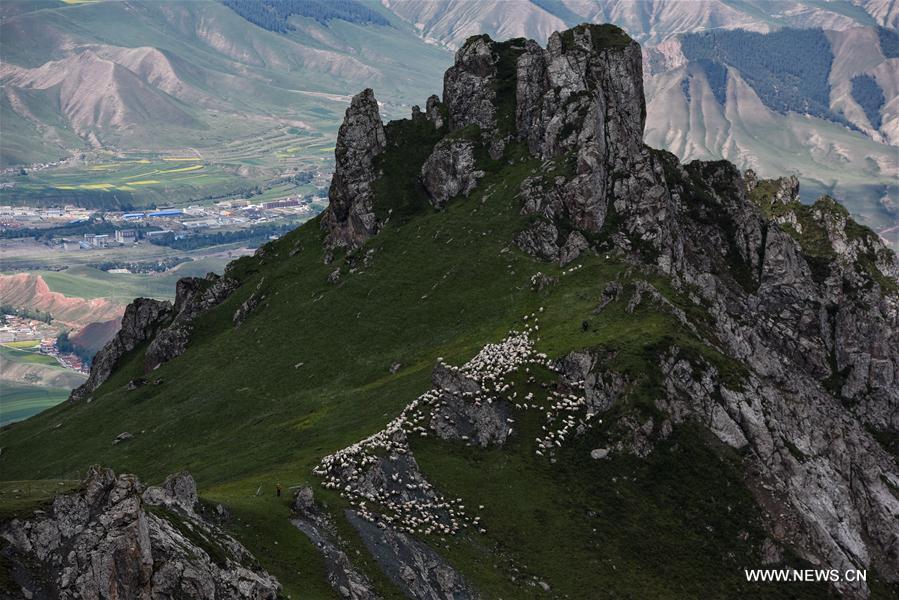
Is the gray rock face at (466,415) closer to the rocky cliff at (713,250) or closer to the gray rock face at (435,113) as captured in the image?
the rocky cliff at (713,250)

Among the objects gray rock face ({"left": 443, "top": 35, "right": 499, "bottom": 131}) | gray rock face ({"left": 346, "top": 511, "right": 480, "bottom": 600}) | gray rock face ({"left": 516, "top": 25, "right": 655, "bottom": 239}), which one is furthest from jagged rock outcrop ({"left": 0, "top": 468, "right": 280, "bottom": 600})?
gray rock face ({"left": 443, "top": 35, "right": 499, "bottom": 131})

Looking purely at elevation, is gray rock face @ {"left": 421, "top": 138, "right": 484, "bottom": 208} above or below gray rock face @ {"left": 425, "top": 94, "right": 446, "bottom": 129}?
below

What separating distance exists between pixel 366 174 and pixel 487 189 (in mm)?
31192

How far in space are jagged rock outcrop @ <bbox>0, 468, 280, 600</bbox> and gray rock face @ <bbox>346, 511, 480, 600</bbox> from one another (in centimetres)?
1347

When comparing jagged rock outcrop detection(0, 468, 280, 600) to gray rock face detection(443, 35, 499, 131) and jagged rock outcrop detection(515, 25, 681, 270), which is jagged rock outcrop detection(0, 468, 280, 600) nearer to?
jagged rock outcrop detection(515, 25, 681, 270)

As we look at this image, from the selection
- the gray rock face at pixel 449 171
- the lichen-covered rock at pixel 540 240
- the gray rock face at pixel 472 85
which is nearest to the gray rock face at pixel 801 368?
the lichen-covered rock at pixel 540 240

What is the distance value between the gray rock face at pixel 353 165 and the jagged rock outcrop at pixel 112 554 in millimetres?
122288

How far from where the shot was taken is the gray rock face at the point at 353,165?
600 feet

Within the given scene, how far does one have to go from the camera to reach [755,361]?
130 metres

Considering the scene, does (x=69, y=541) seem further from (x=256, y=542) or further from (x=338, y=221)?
(x=338, y=221)

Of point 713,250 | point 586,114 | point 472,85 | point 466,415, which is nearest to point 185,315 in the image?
point 472,85

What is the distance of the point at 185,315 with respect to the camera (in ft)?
622

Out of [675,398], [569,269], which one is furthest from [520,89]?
[675,398]

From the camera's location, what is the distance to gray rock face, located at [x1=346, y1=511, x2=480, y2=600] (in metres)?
73.9
